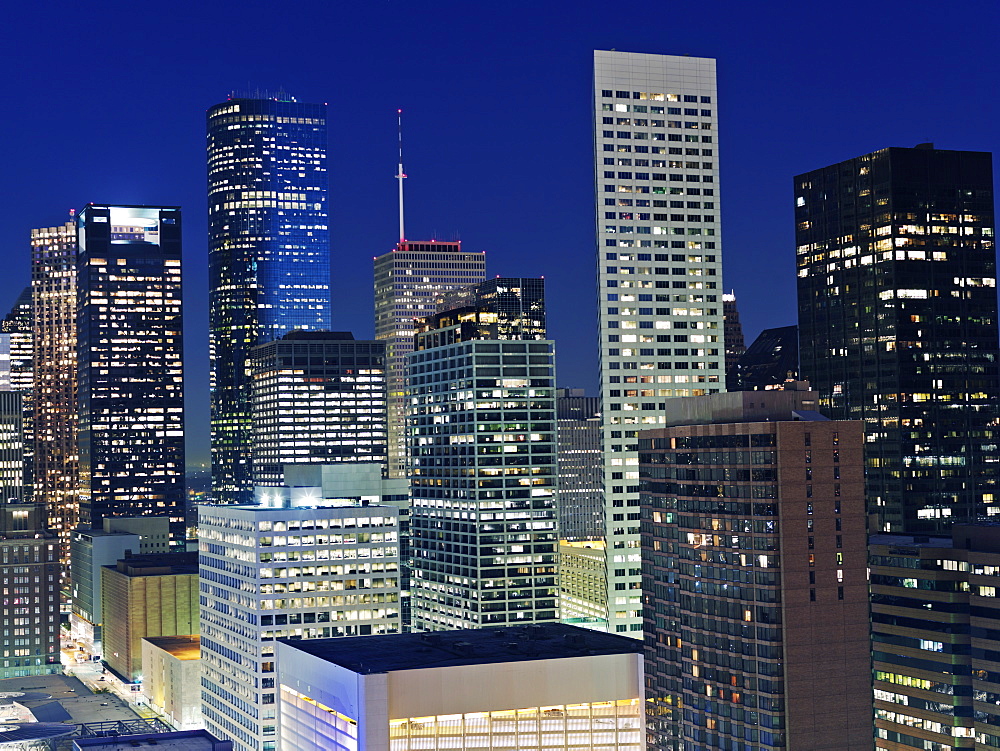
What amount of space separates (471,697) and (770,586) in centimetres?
4045

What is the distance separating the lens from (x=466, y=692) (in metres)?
179

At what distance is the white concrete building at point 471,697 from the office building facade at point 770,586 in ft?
31.2

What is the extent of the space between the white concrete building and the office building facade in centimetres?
952

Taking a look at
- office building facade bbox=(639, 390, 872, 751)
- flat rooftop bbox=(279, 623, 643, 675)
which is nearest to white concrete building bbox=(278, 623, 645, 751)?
flat rooftop bbox=(279, 623, 643, 675)

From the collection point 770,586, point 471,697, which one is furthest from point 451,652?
point 770,586

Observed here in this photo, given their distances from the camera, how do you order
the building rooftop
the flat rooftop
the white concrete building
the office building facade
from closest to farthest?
the office building facade
the white concrete building
the building rooftop
the flat rooftop

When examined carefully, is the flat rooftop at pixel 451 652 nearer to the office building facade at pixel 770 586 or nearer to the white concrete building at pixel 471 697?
the white concrete building at pixel 471 697

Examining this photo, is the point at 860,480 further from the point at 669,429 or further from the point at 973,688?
the point at 973,688

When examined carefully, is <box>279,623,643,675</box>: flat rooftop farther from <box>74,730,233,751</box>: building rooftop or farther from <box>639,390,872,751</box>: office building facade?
<box>74,730,233,751</box>: building rooftop

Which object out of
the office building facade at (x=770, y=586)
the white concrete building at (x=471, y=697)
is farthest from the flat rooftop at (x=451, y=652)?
the office building facade at (x=770, y=586)

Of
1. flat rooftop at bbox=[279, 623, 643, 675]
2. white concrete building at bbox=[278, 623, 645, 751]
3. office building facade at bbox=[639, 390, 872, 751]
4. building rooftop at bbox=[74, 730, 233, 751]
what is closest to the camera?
office building facade at bbox=[639, 390, 872, 751]

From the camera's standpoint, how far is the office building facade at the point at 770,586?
16575 cm

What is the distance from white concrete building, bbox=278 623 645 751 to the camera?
176 meters

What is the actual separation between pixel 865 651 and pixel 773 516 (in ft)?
64.6
